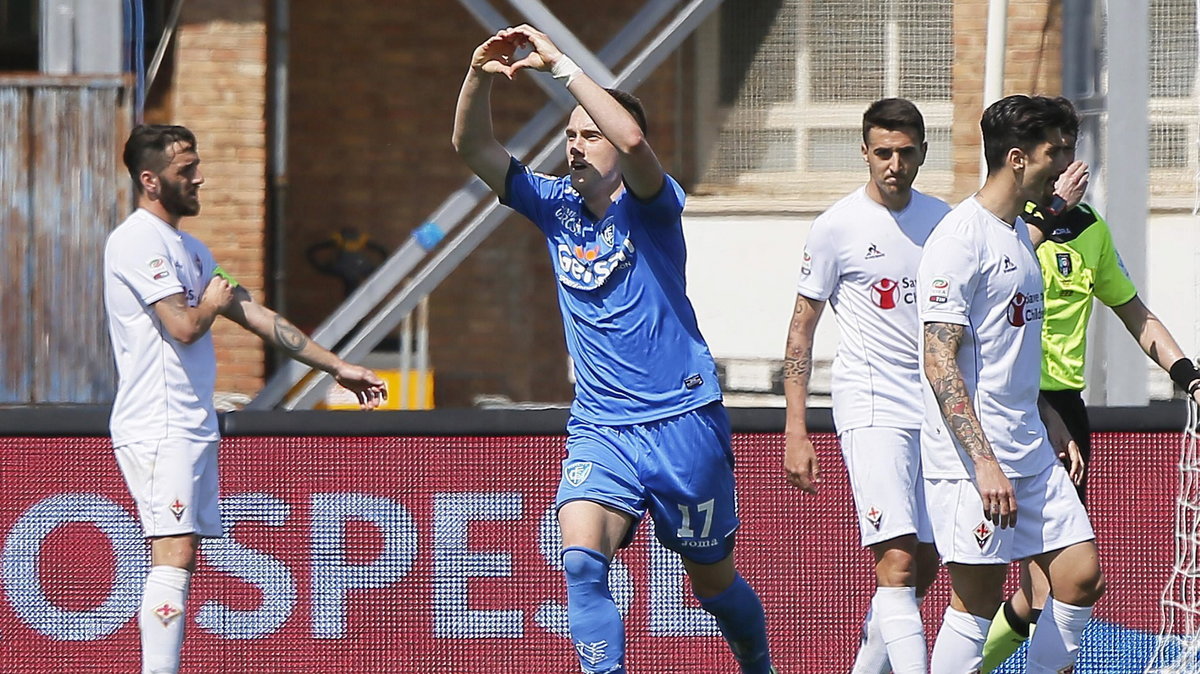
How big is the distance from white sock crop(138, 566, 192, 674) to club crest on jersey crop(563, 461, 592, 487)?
1560 mm

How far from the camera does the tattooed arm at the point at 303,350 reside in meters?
6.12

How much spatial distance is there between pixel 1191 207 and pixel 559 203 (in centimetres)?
607

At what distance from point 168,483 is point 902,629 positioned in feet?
8.33

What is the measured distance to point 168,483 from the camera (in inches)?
227

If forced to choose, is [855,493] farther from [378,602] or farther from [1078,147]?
[1078,147]

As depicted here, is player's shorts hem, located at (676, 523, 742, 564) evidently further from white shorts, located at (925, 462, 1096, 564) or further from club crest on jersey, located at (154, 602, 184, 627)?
club crest on jersey, located at (154, 602, 184, 627)

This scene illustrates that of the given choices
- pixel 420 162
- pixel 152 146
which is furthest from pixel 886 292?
pixel 420 162

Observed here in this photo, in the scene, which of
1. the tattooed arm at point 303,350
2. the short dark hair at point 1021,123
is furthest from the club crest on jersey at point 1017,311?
the tattooed arm at point 303,350

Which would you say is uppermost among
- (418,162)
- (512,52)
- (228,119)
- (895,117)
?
(228,119)

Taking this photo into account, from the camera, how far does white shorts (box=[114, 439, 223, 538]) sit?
576cm

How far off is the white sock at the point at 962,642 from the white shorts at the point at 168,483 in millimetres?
2558

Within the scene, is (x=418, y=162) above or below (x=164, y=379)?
above

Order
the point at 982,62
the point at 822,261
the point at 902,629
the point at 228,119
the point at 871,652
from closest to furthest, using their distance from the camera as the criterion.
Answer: the point at 902,629 → the point at 822,261 → the point at 871,652 → the point at 982,62 → the point at 228,119

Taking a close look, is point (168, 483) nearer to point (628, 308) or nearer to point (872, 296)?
point (628, 308)
